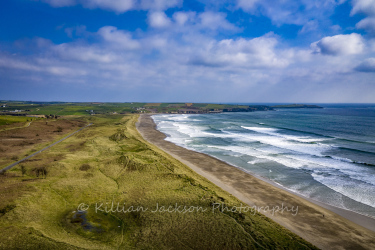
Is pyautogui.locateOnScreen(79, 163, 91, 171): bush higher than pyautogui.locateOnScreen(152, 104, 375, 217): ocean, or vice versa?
pyautogui.locateOnScreen(79, 163, 91, 171): bush

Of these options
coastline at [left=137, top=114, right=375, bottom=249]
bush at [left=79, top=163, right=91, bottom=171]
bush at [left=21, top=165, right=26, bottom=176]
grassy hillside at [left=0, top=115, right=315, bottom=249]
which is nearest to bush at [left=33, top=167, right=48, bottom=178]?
grassy hillside at [left=0, top=115, right=315, bottom=249]

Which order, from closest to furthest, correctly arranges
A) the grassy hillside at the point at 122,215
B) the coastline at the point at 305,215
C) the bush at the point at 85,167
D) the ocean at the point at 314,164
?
the grassy hillside at the point at 122,215 → the coastline at the point at 305,215 → the ocean at the point at 314,164 → the bush at the point at 85,167

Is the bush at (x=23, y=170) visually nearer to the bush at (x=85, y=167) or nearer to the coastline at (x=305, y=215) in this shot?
the bush at (x=85, y=167)

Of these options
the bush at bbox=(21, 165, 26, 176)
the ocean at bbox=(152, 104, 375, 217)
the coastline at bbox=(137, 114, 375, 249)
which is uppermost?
the bush at bbox=(21, 165, 26, 176)

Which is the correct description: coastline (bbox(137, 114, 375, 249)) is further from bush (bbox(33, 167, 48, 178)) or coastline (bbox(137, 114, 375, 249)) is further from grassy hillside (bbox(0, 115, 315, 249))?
bush (bbox(33, 167, 48, 178))

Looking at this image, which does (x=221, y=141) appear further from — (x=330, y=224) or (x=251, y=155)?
(x=330, y=224)

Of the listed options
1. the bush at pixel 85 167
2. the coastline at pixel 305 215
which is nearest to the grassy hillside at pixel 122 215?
the bush at pixel 85 167
